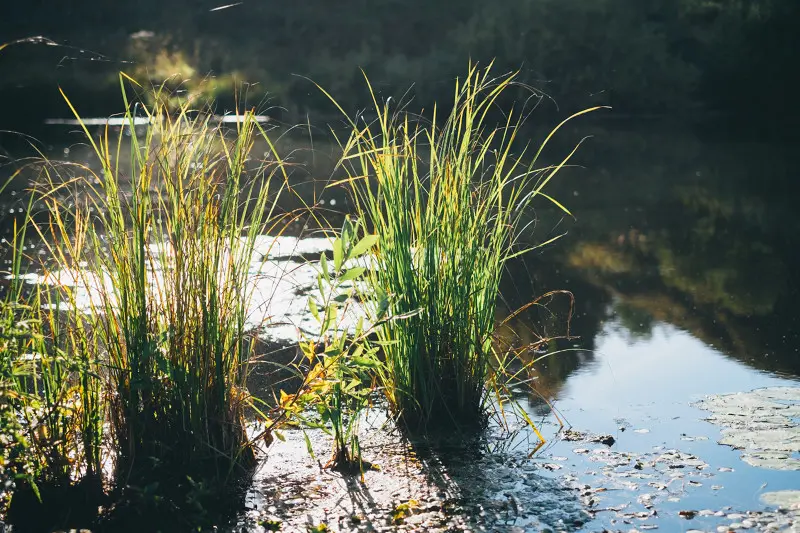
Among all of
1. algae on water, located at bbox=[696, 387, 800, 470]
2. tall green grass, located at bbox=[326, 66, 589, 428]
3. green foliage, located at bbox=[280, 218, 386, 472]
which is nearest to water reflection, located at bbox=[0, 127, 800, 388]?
tall green grass, located at bbox=[326, 66, 589, 428]

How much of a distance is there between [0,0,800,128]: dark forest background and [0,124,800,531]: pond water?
9560 mm

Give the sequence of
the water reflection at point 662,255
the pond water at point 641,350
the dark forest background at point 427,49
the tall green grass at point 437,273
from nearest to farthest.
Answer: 1. the pond water at point 641,350
2. the tall green grass at point 437,273
3. the water reflection at point 662,255
4. the dark forest background at point 427,49

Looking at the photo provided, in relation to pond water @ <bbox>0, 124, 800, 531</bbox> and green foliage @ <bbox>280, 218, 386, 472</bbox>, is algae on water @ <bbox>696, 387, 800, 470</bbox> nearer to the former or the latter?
pond water @ <bbox>0, 124, 800, 531</bbox>

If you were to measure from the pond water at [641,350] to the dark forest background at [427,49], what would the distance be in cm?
956

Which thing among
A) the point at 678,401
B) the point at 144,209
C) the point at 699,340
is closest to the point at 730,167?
the point at 699,340

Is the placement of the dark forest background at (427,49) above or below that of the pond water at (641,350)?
above

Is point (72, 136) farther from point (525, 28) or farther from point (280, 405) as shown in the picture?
point (280, 405)

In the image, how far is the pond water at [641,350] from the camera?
3.01 m

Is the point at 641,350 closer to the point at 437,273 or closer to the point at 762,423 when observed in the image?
the point at 762,423

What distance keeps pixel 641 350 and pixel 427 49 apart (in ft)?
60.9

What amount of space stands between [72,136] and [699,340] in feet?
45.6

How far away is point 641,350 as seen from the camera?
16.6 ft

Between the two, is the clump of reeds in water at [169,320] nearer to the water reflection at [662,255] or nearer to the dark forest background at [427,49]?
the water reflection at [662,255]

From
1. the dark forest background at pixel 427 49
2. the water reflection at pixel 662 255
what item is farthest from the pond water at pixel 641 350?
the dark forest background at pixel 427 49
